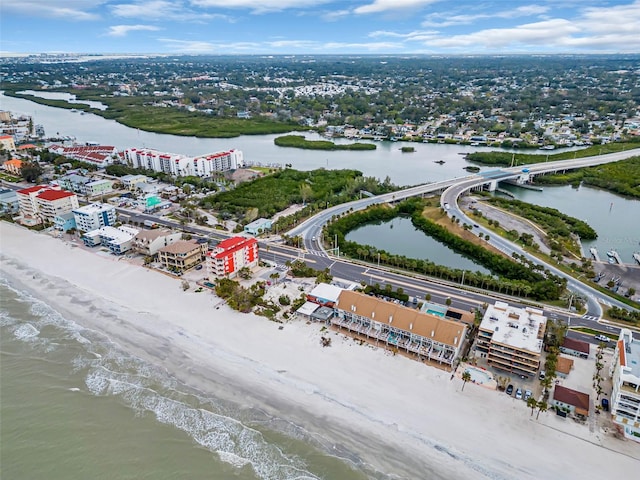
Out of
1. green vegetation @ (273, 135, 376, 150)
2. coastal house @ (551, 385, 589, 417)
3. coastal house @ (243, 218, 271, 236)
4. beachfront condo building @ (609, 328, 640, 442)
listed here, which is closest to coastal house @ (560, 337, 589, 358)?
beachfront condo building @ (609, 328, 640, 442)

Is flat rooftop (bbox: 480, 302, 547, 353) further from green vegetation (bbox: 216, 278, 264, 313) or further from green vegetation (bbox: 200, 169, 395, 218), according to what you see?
green vegetation (bbox: 200, 169, 395, 218)

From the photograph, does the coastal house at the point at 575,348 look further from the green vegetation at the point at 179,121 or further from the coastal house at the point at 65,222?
the green vegetation at the point at 179,121

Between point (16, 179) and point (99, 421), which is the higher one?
point (16, 179)

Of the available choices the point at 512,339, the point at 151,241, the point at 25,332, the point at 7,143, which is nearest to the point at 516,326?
the point at 512,339

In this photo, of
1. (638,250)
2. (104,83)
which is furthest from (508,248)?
(104,83)

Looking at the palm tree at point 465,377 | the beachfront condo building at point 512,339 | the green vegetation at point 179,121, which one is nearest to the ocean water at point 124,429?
the palm tree at point 465,377

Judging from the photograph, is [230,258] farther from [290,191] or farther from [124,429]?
[290,191]

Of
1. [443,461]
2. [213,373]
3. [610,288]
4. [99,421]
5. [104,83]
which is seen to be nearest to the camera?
[443,461]

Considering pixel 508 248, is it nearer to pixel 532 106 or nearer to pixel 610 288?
pixel 610 288
